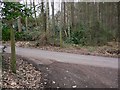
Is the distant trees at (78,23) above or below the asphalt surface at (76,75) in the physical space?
above

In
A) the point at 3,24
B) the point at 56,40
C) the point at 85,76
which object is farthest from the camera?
the point at 56,40

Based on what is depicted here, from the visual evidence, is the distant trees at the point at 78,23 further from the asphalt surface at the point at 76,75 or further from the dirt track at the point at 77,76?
the dirt track at the point at 77,76

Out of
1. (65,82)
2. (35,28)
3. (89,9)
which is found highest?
(89,9)

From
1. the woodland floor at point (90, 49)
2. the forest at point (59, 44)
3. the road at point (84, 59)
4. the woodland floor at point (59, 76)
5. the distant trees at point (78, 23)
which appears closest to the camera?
the woodland floor at point (59, 76)

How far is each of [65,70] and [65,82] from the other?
4.12 ft

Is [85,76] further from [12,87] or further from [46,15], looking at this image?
[46,15]

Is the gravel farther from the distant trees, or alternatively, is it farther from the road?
the distant trees

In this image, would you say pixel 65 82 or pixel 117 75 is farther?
pixel 117 75

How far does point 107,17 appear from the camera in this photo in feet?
56.6

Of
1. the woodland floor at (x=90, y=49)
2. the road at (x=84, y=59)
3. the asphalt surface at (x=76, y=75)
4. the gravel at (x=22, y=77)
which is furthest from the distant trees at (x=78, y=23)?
the gravel at (x=22, y=77)

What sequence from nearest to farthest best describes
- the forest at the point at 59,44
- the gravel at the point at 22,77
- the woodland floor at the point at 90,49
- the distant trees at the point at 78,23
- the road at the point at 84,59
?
the gravel at the point at 22,77 → the forest at the point at 59,44 → the road at the point at 84,59 → the woodland floor at the point at 90,49 → the distant trees at the point at 78,23

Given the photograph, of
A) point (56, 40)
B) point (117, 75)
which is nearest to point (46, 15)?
point (56, 40)

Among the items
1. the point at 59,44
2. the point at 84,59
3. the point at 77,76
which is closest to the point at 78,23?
the point at 59,44

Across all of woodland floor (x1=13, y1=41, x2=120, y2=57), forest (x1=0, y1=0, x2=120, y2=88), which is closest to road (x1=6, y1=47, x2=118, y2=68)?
forest (x1=0, y1=0, x2=120, y2=88)
